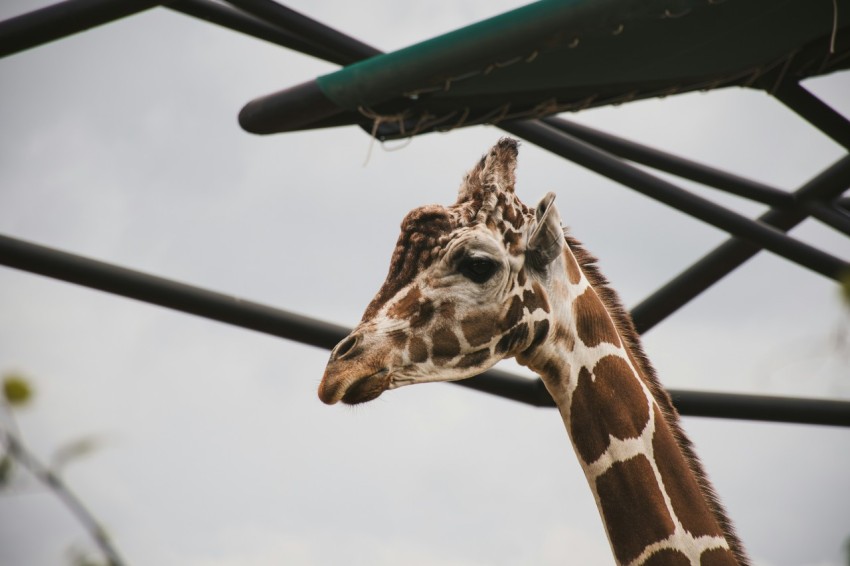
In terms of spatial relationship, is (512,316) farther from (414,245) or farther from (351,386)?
(351,386)

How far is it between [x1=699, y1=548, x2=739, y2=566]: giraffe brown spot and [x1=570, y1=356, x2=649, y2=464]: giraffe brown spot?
0.61m

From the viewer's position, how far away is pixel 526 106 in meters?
5.06

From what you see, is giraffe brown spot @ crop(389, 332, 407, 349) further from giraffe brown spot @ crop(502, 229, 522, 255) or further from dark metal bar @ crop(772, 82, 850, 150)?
dark metal bar @ crop(772, 82, 850, 150)

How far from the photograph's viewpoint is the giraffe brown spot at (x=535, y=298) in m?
4.73

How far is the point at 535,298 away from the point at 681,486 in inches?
43.2

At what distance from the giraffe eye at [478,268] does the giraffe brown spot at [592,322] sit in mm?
548

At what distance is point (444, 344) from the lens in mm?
4531

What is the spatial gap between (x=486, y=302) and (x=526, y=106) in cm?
111

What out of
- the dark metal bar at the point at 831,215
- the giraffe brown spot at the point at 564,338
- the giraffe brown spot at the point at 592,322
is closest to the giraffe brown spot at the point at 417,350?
the giraffe brown spot at the point at 564,338

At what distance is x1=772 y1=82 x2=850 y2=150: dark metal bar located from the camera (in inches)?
243

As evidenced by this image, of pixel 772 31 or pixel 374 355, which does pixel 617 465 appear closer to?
pixel 374 355

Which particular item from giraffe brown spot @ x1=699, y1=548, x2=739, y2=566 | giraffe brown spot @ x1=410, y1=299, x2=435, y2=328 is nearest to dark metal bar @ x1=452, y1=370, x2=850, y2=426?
giraffe brown spot @ x1=410, y1=299, x2=435, y2=328

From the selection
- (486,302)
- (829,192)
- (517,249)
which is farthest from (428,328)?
(829,192)

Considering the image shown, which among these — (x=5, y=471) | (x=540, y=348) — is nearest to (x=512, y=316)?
(x=540, y=348)
